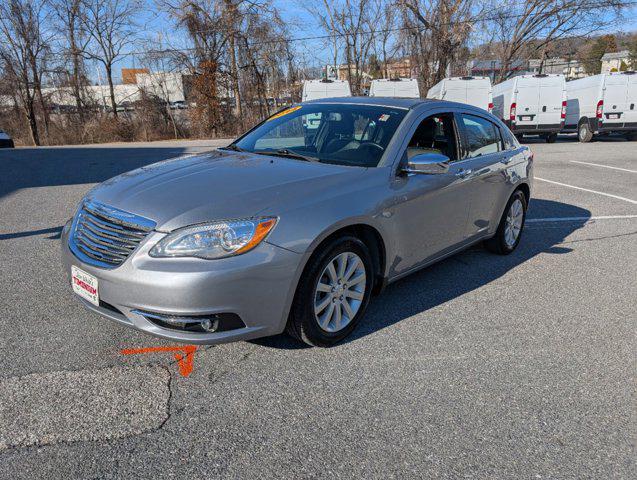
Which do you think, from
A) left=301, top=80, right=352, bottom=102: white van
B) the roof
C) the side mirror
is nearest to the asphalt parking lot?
the side mirror

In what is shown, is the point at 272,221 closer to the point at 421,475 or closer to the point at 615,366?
the point at 421,475

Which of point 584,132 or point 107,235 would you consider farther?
point 584,132

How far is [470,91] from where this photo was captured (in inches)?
748

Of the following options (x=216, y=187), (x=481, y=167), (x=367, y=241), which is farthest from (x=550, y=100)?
(x=216, y=187)

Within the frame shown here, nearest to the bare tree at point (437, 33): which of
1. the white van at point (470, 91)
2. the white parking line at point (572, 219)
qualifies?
Result: the white van at point (470, 91)

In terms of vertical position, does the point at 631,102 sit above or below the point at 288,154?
above

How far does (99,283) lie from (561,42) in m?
39.3

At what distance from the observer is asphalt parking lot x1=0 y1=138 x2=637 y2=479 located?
7.35 feet

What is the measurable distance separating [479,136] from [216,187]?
2.76m

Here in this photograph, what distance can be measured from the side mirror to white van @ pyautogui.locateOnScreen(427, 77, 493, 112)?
1647 centimetres

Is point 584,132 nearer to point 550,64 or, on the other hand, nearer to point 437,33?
point 437,33

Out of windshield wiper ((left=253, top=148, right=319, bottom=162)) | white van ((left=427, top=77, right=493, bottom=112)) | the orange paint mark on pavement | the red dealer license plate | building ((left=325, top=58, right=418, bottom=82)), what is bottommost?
the orange paint mark on pavement

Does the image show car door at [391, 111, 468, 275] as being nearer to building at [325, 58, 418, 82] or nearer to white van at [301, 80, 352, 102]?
white van at [301, 80, 352, 102]

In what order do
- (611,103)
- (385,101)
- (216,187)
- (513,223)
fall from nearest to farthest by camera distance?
(216,187), (385,101), (513,223), (611,103)
